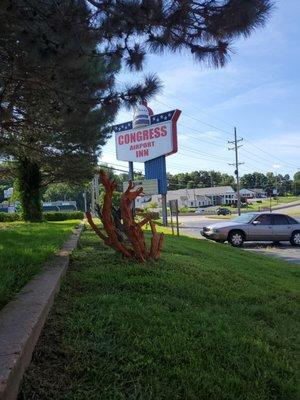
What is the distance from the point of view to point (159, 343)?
3.86 m

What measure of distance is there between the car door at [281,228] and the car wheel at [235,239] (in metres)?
1.58

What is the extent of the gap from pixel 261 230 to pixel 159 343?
18018 mm

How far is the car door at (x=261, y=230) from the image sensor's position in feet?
69.3

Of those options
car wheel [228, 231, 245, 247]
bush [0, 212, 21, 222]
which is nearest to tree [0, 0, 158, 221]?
car wheel [228, 231, 245, 247]

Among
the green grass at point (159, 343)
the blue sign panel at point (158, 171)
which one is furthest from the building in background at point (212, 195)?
the green grass at point (159, 343)

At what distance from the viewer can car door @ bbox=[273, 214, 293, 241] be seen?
21406 mm

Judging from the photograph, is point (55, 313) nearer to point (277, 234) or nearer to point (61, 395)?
point (61, 395)

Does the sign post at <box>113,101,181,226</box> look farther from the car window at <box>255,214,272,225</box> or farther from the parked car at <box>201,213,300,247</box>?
the car window at <box>255,214,272,225</box>

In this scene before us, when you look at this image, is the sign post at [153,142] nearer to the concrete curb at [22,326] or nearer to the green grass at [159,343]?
the green grass at [159,343]

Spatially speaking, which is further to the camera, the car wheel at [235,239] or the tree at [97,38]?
the car wheel at [235,239]

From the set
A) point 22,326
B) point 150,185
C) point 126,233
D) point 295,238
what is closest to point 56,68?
point 126,233

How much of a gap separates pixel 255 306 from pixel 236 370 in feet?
7.17

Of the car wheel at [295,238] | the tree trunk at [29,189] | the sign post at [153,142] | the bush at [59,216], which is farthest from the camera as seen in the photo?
the bush at [59,216]

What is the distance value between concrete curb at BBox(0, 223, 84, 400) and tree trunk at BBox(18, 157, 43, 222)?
2057 cm
